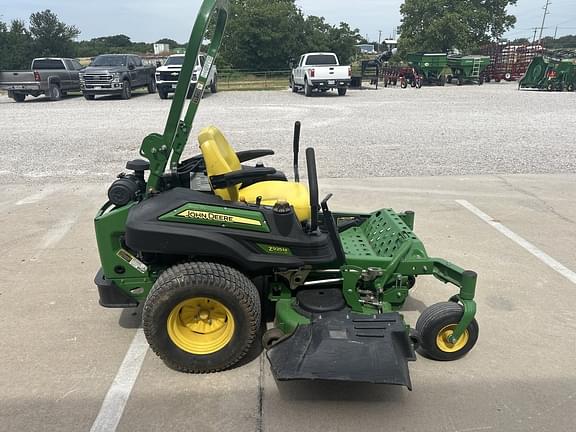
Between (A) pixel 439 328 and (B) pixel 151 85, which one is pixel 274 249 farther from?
(B) pixel 151 85

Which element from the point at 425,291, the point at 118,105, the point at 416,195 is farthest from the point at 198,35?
the point at 118,105

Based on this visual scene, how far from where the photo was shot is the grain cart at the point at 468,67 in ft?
92.3

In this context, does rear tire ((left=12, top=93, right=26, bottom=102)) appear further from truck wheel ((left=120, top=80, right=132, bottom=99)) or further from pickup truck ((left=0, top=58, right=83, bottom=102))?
truck wheel ((left=120, top=80, right=132, bottom=99))

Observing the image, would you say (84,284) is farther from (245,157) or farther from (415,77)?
(415,77)

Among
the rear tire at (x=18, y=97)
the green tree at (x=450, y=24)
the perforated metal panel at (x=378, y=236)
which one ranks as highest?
the green tree at (x=450, y=24)

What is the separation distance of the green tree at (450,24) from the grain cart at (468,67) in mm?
12399

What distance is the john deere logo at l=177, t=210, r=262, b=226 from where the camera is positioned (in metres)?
2.94

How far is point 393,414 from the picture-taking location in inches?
107

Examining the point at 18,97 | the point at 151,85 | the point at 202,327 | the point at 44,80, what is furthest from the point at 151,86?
the point at 202,327

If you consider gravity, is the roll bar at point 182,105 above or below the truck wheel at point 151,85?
above

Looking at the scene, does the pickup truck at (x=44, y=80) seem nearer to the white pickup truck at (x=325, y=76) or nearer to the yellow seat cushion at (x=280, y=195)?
the white pickup truck at (x=325, y=76)

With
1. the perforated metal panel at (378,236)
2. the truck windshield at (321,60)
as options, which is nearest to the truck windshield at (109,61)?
the truck windshield at (321,60)

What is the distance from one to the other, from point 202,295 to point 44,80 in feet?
67.8

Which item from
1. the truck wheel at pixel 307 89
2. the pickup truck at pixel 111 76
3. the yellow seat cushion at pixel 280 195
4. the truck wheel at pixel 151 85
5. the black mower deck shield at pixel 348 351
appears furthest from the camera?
the truck wheel at pixel 151 85
